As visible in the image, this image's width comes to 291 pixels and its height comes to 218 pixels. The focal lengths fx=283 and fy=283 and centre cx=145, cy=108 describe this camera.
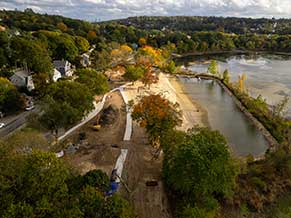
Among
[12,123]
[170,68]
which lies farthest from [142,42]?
[12,123]

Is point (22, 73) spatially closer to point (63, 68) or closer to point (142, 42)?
point (63, 68)

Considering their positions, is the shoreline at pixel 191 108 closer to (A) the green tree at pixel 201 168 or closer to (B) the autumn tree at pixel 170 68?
(B) the autumn tree at pixel 170 68

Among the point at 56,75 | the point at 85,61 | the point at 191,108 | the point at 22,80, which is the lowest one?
the point at 191,108

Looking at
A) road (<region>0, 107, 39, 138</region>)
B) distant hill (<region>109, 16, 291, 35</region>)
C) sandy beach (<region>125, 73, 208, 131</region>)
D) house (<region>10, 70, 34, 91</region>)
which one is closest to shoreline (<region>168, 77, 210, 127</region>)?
sandy beach (<region>125, 73, 208, 131</region>)

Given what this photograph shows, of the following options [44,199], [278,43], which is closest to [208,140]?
[44,199]

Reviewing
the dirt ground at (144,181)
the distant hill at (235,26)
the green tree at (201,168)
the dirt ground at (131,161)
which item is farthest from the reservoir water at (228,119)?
the distant hill at (235,26)
